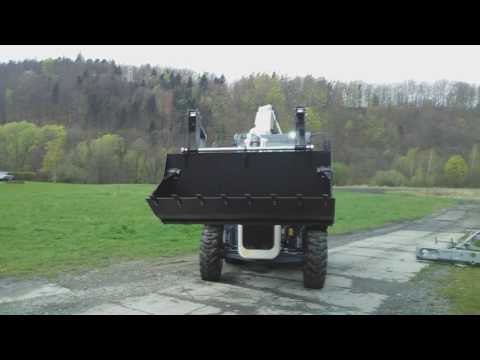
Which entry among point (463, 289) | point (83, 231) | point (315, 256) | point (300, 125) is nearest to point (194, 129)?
point (300, 125)

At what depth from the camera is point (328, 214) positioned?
507 cm

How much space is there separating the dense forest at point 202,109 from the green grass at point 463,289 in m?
16.3

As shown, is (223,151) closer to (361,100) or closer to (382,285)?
(382,285)

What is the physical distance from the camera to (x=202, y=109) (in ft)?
86.9

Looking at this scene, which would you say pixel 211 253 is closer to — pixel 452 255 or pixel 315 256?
pixel 315 256

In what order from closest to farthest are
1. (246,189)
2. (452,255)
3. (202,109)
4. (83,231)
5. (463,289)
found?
(246,189) → (463,289) → (452,255) → (83,231) → (202,109)

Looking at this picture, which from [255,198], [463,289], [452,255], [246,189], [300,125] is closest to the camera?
[255,198]

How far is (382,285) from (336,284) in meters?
0.76

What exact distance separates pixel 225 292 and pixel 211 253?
0.75 m

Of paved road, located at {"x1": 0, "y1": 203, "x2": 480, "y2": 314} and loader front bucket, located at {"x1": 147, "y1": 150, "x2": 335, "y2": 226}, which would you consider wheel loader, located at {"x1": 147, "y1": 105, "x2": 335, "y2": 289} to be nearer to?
loader front bucket, located at {"x1": 147, "y1": 150, "x2": 335, "y2": 226}

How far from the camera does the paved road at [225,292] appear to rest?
16.9 feet

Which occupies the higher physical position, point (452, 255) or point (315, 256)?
point (315, 256)

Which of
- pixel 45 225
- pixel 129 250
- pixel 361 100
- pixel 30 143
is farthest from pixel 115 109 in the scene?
pixel 129 250

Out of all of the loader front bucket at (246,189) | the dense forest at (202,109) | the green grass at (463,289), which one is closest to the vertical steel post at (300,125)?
the loader front bucket at (246,189)
